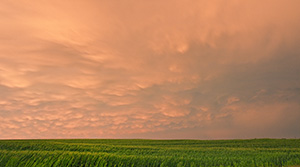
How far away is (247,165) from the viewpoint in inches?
580

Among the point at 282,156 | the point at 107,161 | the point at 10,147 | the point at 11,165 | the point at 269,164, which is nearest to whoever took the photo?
the point at 11,165

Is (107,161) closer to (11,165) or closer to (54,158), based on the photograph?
(54,158)

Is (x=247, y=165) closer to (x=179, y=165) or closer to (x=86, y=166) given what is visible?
(x=179, y=165)

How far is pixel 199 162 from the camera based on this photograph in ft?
48.6

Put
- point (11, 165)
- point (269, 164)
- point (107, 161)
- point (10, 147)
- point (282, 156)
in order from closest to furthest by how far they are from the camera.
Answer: point (11, 165)
point (107, 161)
point (269, 164)
point (282, 156)
point (10, 147)

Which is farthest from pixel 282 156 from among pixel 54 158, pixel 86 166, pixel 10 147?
pixel 10 147

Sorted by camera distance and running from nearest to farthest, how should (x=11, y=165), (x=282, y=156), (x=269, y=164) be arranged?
1. (x=11, y=165)
2. (x=269, y=164)
3. (x=282, y=156)

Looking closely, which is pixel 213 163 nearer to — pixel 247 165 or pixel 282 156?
pixel 247 165

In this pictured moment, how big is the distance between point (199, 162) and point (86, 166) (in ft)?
21.4

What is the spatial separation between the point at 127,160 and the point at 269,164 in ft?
28.7

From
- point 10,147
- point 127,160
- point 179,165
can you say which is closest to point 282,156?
point 179,165

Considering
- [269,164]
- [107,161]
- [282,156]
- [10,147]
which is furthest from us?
[10,147]

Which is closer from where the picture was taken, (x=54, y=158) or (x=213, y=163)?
(x=54, y=158)

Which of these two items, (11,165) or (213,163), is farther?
(213,163)
